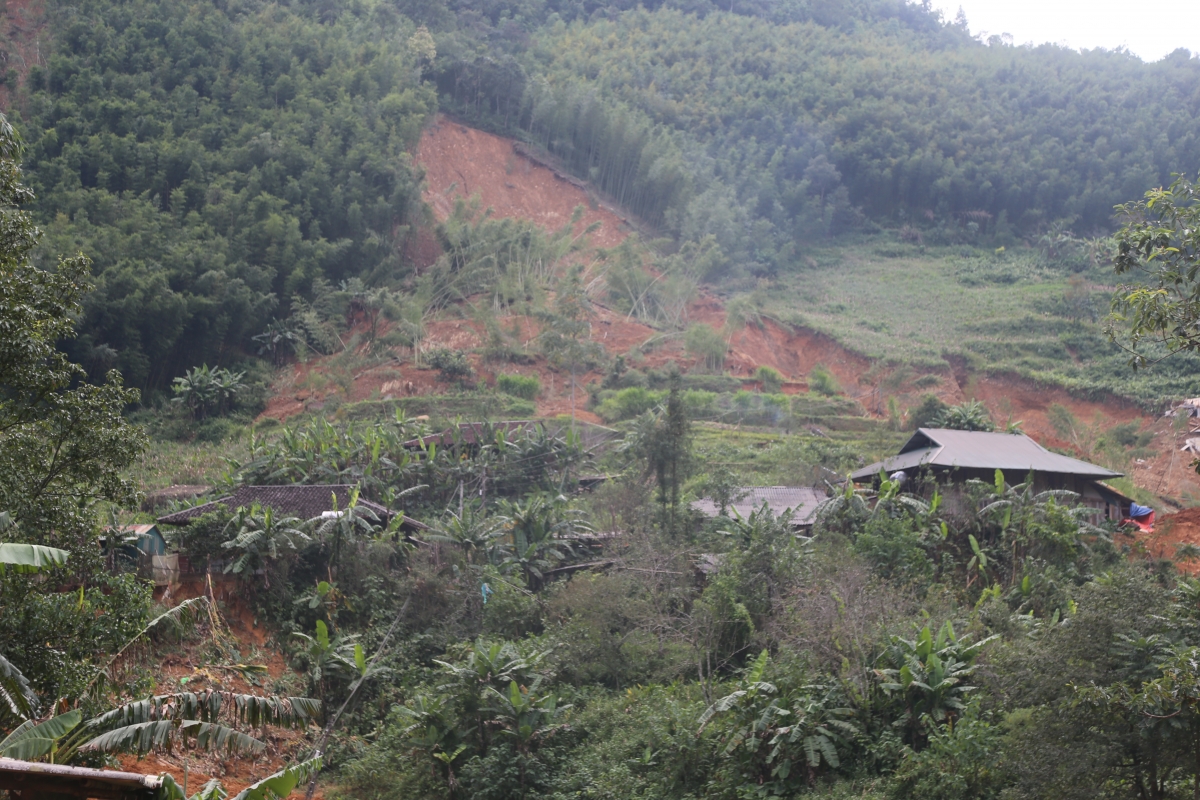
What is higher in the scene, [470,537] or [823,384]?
[470,537]

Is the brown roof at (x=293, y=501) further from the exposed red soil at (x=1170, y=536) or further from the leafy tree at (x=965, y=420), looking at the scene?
the leafy tree at (x=965, y=420)

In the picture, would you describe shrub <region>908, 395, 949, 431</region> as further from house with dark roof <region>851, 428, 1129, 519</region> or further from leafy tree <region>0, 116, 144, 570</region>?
leafy tree <region>0, 116, 144, 570</region>

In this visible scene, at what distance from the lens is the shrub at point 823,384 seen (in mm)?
45938

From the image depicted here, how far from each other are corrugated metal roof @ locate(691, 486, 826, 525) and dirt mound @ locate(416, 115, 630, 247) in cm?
3476

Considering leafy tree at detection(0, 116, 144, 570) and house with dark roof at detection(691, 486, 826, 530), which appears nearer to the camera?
leafy tree at detection(0, 116, 144, 570)

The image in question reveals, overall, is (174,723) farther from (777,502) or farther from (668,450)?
(777,502)

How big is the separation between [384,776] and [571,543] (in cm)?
829

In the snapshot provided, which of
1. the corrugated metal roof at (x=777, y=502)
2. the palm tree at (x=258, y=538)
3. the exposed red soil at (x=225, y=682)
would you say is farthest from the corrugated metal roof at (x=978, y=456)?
the exposed red soil at (x=225, y=682)

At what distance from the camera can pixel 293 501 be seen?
77.1 feet

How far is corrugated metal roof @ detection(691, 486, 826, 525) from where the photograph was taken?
79.3 ft

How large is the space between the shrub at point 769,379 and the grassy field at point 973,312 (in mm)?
5922

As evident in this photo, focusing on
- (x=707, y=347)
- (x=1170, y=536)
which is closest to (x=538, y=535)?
(x=1170, y=536)

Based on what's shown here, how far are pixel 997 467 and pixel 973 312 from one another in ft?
110

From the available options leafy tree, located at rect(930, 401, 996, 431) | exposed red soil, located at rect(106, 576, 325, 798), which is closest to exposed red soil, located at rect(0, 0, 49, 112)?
exposed red soil, located at rect(106, 576, 325, 798)
